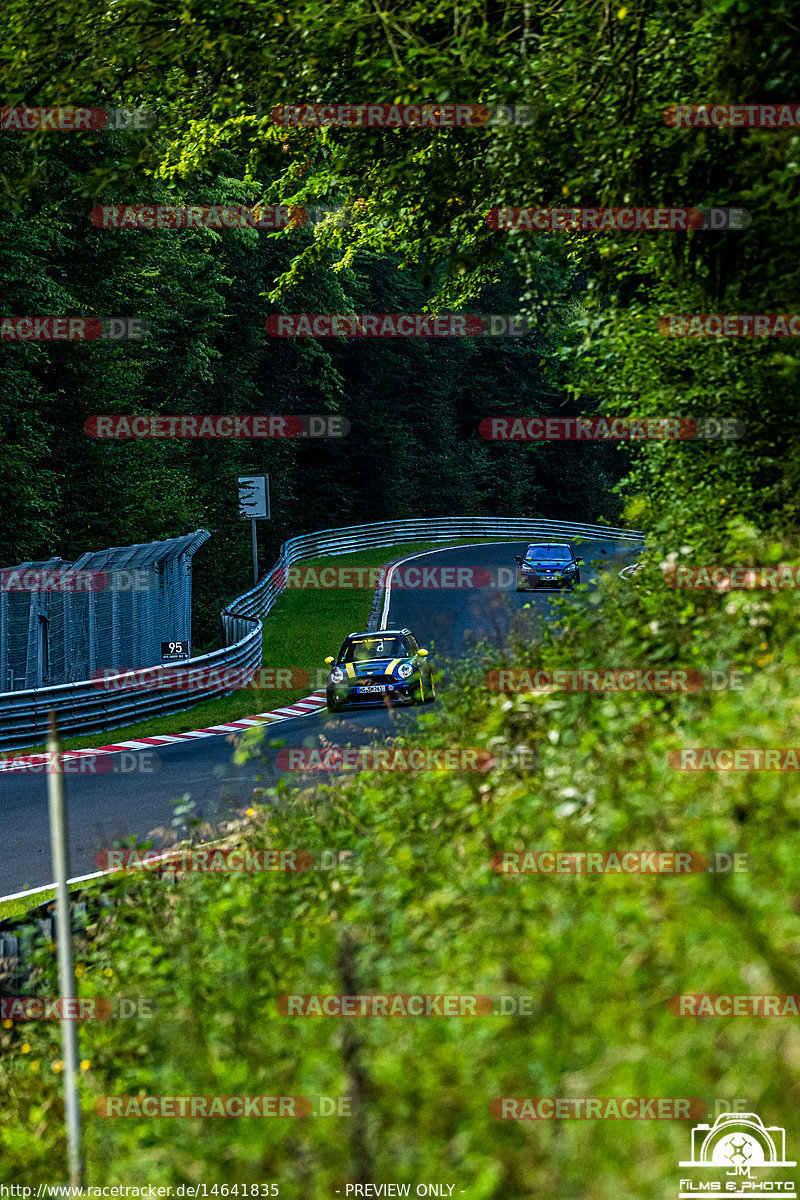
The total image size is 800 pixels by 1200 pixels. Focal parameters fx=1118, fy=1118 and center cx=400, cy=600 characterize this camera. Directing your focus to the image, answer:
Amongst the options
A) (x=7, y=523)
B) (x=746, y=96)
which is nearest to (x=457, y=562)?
(x=7, y=523)

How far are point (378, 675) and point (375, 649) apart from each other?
A: 0.81 meters

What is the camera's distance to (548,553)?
34.4 m

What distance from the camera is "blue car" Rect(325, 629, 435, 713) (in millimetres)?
18438

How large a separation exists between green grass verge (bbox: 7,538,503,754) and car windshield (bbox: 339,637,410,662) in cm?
302

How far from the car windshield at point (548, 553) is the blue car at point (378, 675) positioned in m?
15.0

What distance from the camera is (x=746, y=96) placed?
28.9 ft

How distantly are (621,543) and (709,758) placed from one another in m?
52.1
